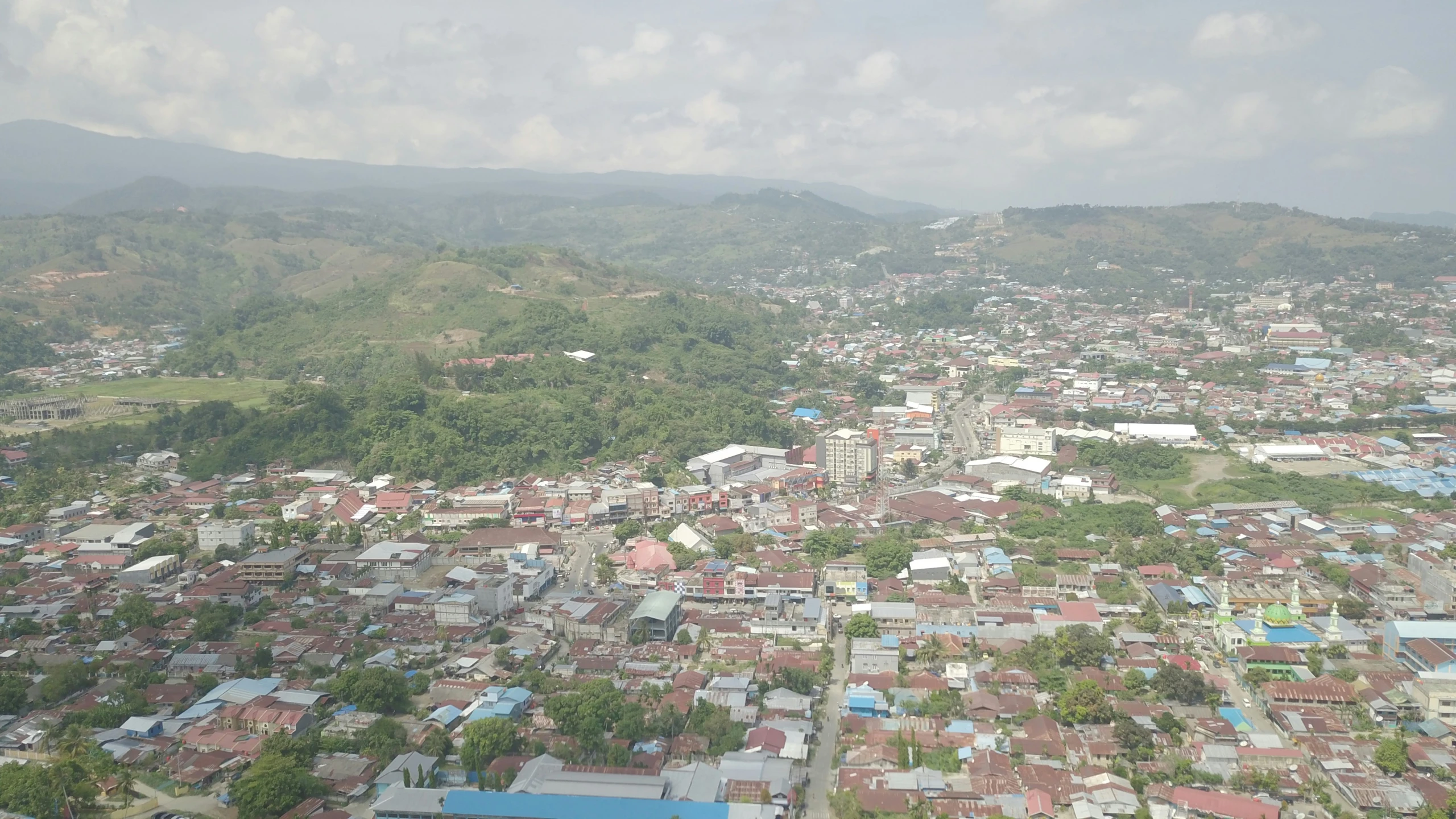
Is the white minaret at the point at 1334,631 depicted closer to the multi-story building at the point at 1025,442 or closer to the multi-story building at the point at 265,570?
the multi-story building at the point at 1025,442

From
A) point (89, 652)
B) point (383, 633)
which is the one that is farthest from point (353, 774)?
point (89, 652)

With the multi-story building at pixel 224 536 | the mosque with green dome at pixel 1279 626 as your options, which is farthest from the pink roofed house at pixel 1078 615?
the multi-story building at pixel 224 536

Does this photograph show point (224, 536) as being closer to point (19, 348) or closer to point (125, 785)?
point (125, 785)

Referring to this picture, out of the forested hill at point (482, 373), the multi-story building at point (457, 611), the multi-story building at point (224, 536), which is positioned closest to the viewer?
the multi-story building at point (457, 611)

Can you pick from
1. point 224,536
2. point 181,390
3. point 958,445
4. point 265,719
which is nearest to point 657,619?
point 265,719

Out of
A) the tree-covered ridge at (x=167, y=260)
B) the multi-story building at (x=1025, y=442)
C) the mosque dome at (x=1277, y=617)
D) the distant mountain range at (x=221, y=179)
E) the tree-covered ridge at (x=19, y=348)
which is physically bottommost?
the mosque dome at (x=1277, y=617)

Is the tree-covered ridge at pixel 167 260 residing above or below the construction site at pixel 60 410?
above

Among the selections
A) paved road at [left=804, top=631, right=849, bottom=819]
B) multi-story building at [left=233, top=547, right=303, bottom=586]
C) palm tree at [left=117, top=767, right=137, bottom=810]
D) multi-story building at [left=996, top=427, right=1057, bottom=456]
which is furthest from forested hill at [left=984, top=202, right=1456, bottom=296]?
palm tree at [left=117, top=767, right=137, bottom=810]
